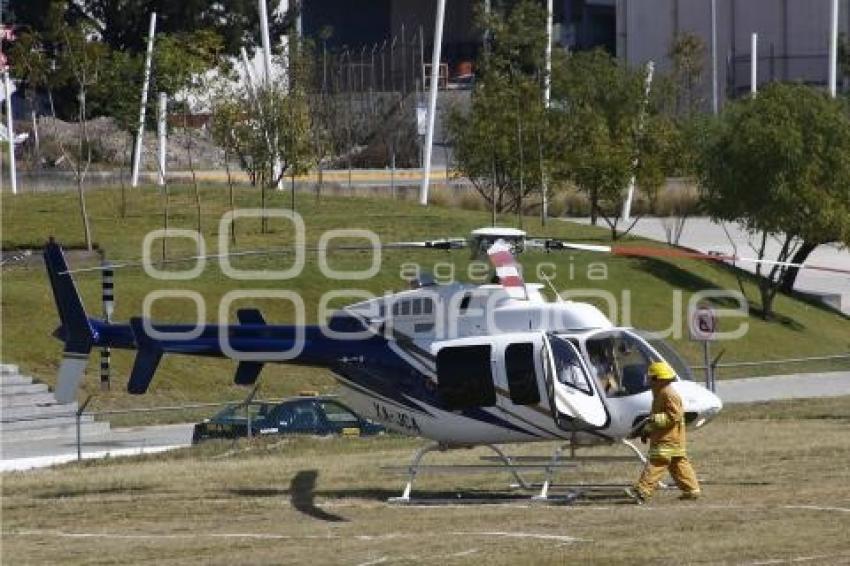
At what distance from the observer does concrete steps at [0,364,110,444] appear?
34.2m

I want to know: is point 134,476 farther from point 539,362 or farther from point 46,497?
point 539,362

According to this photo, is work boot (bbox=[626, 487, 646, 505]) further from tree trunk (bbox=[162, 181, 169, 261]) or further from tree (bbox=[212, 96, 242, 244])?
tree (bbox=[212, 96, 242, 244])

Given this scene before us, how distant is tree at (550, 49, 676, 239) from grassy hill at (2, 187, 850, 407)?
179cm

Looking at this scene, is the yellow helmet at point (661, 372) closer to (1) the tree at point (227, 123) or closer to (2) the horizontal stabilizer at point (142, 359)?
(2) the horizontal stabilizer at point (142, 359)

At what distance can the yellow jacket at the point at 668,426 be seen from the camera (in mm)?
18484

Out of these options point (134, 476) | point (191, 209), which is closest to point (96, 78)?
point (191, 209)

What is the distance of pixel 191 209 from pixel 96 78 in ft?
15.3

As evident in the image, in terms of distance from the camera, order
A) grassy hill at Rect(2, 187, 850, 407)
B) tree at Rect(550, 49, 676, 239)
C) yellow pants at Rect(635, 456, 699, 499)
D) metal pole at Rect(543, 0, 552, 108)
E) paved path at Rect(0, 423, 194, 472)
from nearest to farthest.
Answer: yellow pants at Rect(635, 456, 699, 499), paved path at Rect(0, 423, 194, 472), grassy hill at Rect(2, 187, 850, 407), tree at Rect(550, 49, 676, 239), metal pole at Rect(543, 0, 552, 108)

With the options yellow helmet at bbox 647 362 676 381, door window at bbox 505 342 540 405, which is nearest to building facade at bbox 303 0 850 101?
door window at bbox 505 342 540 405

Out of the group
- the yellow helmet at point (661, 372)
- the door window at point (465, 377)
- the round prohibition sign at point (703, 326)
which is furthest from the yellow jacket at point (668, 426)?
the round prohibition sign at point (703, 326)

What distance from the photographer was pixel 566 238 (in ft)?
175

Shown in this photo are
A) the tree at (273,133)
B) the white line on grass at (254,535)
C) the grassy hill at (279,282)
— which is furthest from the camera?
the tree at (273,133)

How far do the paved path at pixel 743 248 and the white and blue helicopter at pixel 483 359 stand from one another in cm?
3744

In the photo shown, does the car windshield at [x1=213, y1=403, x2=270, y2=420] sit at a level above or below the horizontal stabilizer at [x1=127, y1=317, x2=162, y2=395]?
below
